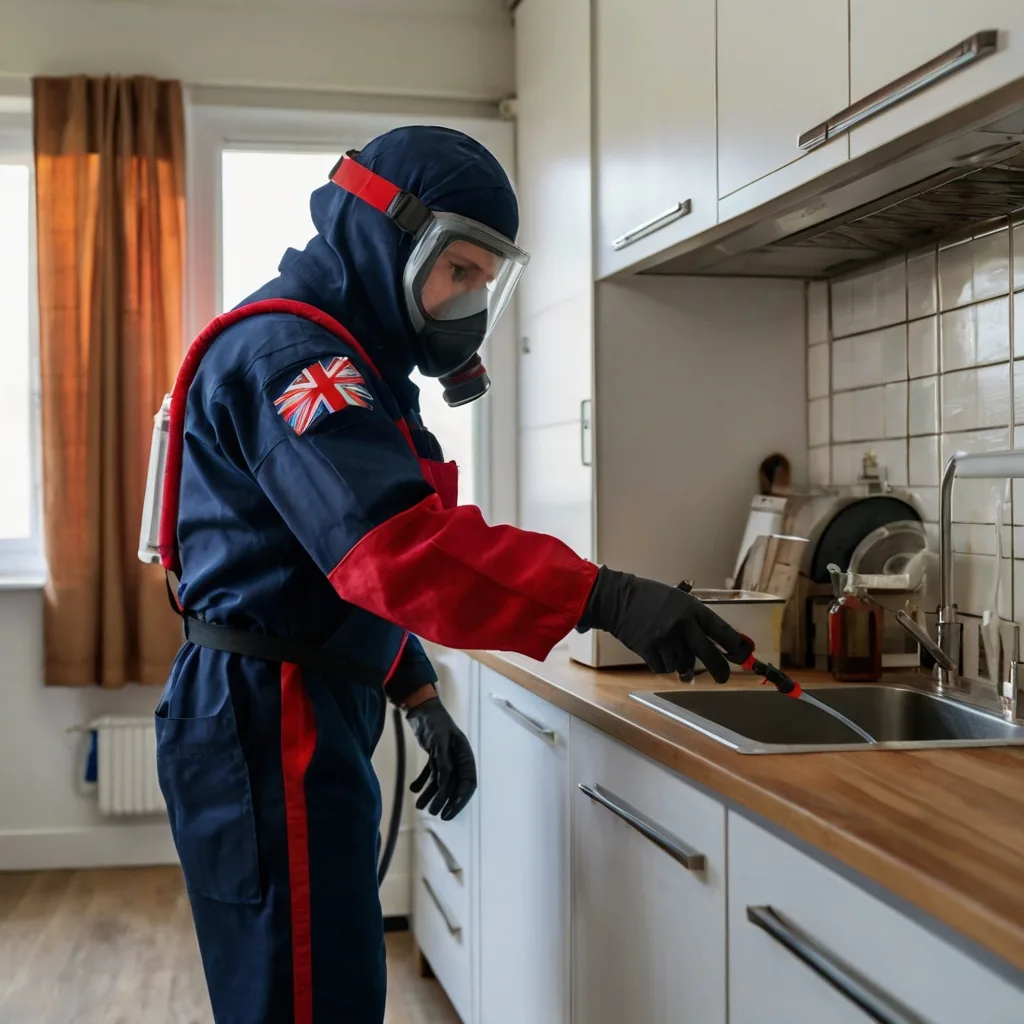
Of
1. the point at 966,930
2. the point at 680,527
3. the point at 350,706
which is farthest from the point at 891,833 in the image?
the point at 680,527

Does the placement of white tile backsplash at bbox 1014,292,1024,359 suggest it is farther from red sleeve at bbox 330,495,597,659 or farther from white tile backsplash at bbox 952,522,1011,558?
red sleeve at bbox 330,495,597,659

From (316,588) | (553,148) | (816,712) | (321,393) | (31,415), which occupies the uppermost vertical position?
(553,148)

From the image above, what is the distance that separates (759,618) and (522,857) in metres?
0.59

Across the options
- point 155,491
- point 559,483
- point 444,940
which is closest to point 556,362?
point 559,483

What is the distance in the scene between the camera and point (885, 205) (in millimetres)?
1757

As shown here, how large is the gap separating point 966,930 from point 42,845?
3.14m

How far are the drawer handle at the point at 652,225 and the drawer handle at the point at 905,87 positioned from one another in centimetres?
40

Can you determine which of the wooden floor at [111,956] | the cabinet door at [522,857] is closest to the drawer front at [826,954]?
the cabinet door at [522,857]

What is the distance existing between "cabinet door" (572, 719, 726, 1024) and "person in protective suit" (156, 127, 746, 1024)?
0.23 metres

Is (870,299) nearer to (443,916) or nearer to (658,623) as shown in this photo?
(658,623)

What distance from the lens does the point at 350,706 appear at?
5.04 feet

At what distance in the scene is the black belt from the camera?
4.83 ft

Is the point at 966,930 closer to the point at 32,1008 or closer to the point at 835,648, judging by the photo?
the point at 835,648

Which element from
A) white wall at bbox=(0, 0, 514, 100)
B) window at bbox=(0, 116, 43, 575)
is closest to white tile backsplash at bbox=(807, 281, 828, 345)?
white wall at bbox=(0, 0, 514, 100)
